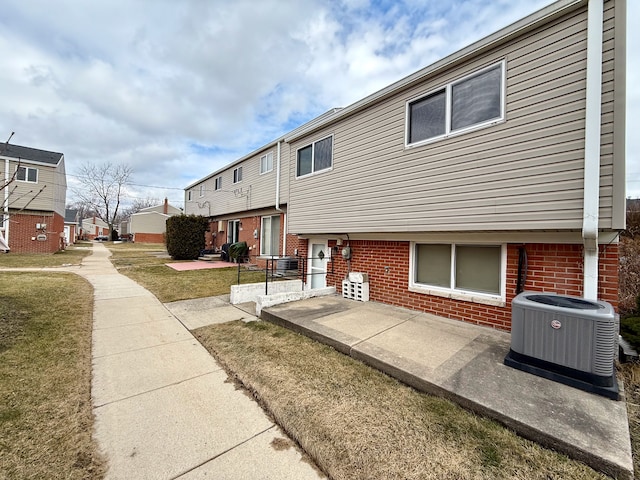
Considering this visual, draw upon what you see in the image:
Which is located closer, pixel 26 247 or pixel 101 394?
pixel 101 394

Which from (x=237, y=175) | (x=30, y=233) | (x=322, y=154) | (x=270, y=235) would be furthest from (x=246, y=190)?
(x=30, y=233)

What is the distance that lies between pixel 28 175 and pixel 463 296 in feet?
80.0

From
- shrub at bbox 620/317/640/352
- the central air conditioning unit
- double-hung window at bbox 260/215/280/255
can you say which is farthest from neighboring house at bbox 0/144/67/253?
shrub at bbox 620/317/640/352

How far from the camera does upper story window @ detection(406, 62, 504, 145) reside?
13.5ft

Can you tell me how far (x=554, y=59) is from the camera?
357cm

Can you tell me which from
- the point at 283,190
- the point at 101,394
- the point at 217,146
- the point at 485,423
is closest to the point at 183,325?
the point at 101,394

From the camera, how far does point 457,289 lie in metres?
5.01

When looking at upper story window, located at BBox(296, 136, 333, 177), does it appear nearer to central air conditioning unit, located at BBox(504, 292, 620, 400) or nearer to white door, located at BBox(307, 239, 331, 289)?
white door, located at BBox(307, 239, 331, 289)

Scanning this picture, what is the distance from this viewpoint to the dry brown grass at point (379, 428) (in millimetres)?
1861

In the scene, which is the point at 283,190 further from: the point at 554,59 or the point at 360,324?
the point at 554,59

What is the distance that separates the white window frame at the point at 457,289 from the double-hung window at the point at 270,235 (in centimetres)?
689

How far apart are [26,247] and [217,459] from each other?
23.2 metres

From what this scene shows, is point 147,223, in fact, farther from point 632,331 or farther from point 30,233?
point 632,331

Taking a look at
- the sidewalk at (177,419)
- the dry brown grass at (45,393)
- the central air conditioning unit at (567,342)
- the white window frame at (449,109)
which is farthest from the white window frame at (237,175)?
the central air conditioning unit at (567,342)
